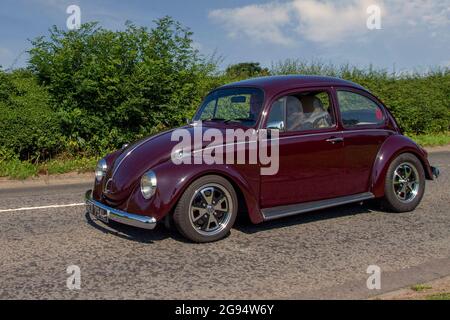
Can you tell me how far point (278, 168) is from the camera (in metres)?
5.91

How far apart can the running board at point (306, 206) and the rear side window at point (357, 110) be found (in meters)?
0.93

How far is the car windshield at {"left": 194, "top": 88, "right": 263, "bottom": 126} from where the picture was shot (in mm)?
6168

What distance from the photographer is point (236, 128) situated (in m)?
6.05

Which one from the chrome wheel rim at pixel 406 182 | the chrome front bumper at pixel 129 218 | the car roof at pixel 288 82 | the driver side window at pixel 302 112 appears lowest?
the chrome front bumper at pixel 129 218

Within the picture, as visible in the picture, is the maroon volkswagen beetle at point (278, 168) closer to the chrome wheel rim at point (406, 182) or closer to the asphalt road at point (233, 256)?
→ the chrome wheel rim at point (406, 182)

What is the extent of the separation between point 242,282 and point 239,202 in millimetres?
1457

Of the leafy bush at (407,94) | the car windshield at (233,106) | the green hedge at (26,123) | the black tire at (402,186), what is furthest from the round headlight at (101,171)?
the leafy bush at (407,94)

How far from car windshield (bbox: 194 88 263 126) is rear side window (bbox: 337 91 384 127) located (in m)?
1.20

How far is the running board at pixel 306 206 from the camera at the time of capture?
582 cm

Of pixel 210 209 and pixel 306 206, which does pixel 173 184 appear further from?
pixel 306 206

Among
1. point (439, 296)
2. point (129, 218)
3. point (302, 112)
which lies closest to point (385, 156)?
point (302, 112)
